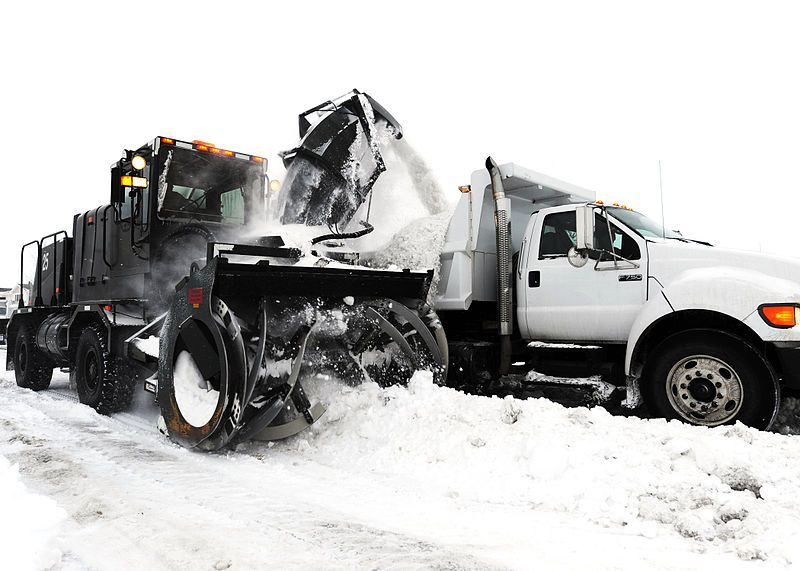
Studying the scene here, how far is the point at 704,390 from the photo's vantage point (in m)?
4.68

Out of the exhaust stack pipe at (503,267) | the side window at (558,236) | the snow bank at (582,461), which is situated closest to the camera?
the snow bank at (582,461)

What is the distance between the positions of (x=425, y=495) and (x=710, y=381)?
8.35 ft

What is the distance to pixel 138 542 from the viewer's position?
2975mm

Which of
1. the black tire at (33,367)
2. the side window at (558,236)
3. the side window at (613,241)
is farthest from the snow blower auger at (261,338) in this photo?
the black tire at (33,367)

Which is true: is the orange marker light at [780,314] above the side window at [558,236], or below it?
below

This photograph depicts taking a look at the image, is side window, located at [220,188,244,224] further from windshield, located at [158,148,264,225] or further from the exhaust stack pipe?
the exhaust stack pipe

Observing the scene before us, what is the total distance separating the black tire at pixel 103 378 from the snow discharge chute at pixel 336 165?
269cm

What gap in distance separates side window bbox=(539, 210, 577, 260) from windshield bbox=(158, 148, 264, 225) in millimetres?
3564

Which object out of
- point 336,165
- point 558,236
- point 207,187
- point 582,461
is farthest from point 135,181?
point 582,461

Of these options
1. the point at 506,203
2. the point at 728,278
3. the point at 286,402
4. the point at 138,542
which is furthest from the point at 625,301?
the point at 138,542

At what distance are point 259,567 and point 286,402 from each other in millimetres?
2178

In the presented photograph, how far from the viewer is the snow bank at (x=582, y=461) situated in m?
3.03

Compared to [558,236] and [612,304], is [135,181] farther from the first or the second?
[612,304]

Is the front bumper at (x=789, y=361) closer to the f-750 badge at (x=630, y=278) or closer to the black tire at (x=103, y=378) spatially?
the f-750 badge at (x=630, y=278)
